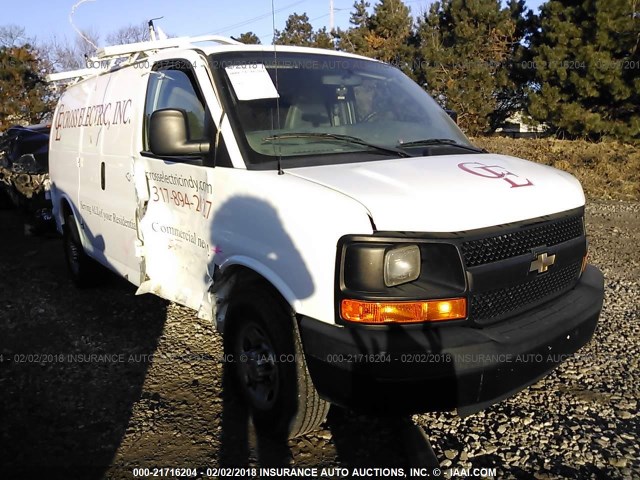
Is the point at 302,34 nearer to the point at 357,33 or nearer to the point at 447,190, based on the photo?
the point at 357,33

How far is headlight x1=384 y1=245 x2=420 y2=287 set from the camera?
2393 mm

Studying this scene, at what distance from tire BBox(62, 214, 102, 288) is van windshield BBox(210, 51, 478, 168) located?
3182 millimetres

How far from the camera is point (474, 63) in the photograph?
18297 mm

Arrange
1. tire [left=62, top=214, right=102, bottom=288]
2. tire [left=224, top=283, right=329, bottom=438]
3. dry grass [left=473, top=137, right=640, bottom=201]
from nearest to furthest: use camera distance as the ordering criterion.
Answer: tire [left=224, top=283, right=329, bottom=438], tire [left=62, top=214, right=102, bottom=288], dry grass [left=473, top=137, right=640, bottom=201]

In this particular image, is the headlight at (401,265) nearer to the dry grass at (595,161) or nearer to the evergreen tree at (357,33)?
the dry grass at (595,161)

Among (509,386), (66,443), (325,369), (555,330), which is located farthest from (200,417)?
(555,330)

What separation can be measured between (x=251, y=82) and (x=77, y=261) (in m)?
3.58

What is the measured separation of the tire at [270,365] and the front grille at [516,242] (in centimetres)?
93

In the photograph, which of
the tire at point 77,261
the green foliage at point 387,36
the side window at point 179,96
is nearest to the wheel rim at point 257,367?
the side window at point 179,96

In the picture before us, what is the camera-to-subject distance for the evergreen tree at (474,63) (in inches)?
709

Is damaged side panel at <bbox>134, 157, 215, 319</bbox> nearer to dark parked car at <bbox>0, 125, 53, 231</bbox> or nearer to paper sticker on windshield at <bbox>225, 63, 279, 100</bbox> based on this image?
paper sticker on windshield at <bbox>225, 63, 279, 100</bbox>

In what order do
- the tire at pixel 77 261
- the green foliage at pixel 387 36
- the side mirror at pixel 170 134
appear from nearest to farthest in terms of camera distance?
the side mirror at pixel 170 134 → the tire at pixel 77 261 → the green foliage at pixel 387 36

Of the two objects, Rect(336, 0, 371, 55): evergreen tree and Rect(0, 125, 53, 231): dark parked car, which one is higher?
Rect(336, 0, 371, 55): evergreen tree

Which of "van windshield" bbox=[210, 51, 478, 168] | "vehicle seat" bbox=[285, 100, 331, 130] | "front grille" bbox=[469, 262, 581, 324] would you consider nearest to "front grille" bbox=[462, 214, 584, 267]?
"front grille" bbox=[469, 262, 581, 324]
